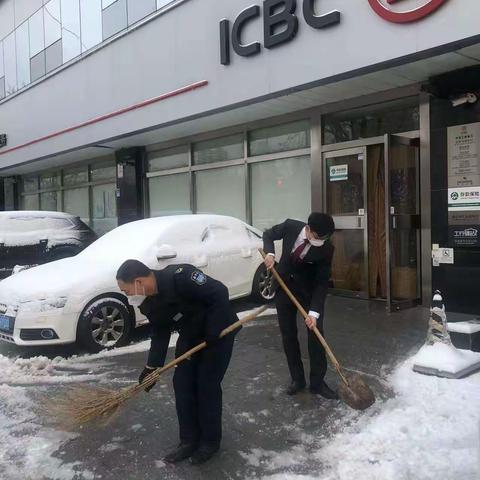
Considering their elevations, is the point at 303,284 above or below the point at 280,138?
below

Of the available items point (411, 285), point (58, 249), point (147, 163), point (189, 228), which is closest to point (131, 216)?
point (147, 163)

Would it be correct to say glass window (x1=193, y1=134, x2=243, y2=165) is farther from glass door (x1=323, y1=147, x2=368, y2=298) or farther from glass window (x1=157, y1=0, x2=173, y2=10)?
glass window (x1=157, y1=0, x2=173, y2=10)

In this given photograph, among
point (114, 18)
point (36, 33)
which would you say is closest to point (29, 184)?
point (36, 33)

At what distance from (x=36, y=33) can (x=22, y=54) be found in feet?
4.27

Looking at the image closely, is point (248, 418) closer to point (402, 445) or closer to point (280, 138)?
point (402, 445)

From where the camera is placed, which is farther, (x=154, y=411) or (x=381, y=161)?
(x=381, y=161)

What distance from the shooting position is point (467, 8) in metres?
5.66

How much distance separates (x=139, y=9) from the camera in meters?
11.1

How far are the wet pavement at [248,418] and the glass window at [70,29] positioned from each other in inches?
388

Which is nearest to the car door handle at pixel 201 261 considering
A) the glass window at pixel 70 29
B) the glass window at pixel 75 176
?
the glass window at pixel 70 29

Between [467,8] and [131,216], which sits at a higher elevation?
[467,8]

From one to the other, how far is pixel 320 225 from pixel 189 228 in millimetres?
3406

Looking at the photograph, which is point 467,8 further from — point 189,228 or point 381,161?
point 189,228

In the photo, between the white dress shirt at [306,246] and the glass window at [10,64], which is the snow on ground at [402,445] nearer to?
the white dress shirt at [306,246]
